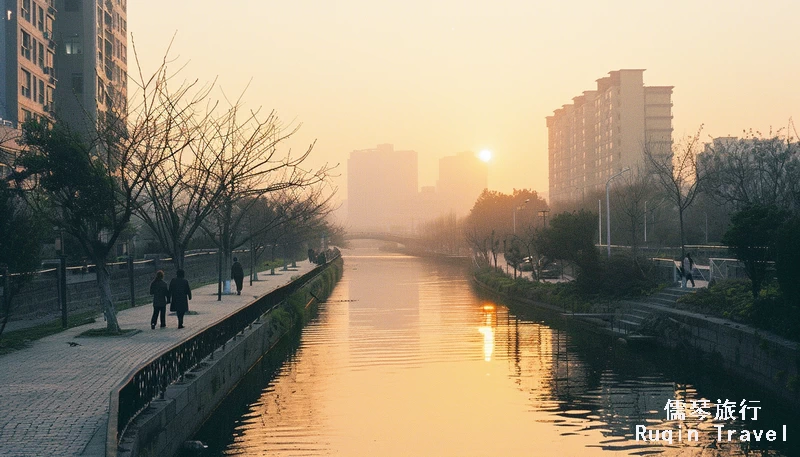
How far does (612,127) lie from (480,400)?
130 metres

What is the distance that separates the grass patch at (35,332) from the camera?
20516 millimetres

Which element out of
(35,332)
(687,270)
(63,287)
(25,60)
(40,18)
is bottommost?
(35,332)

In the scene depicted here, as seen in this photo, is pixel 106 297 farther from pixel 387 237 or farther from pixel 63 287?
pixel 387 237

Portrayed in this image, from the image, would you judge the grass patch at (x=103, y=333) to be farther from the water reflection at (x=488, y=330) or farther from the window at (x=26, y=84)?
the window at (x=26, y=84)

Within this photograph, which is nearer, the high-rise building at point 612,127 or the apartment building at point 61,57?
the apartment building at point 61,57

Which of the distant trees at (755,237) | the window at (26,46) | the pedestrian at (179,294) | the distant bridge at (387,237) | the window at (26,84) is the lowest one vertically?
the pedestrian at (179,294)

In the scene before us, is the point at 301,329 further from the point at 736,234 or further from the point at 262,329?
the point at 736,234

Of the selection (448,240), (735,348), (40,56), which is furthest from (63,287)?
(448,240)

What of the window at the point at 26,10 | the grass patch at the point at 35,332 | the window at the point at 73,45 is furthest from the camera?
the window at the point at 73,45

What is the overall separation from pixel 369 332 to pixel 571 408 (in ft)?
53.6

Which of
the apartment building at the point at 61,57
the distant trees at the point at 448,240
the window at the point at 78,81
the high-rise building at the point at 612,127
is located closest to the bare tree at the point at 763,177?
the apartment building at the point at 61,57

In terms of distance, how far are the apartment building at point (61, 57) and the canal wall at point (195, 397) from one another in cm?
2864

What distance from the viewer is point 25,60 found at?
57156 mm

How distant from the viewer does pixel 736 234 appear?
25297 millimetres
